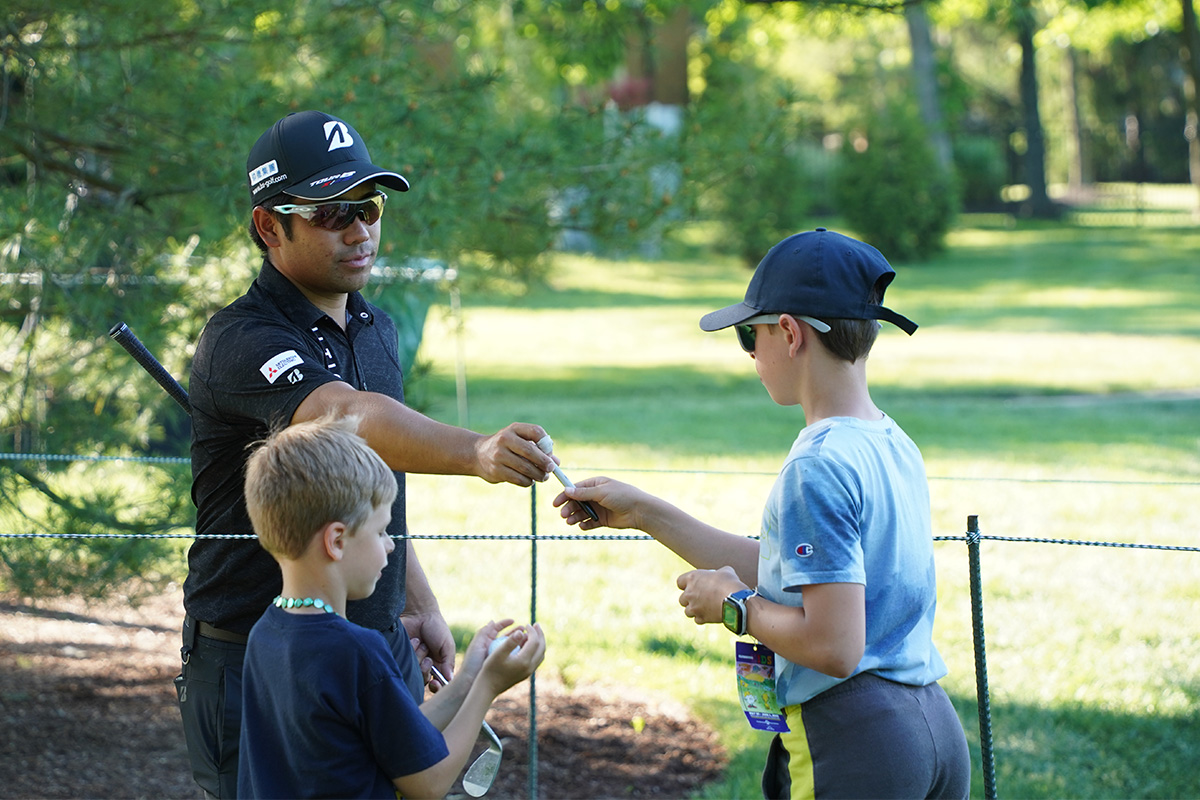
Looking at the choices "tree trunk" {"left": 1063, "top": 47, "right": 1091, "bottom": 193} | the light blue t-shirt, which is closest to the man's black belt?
the light blue t-shirt

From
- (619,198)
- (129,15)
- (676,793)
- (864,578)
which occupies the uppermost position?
(129,15)

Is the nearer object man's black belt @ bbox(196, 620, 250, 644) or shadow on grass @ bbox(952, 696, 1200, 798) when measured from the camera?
man's black belt @ bbox(196, 620, 250, 644)

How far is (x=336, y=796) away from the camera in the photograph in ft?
6.44

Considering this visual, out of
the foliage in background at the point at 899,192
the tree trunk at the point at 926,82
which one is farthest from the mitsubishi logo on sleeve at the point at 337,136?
the tree trunk at the point at 926,82

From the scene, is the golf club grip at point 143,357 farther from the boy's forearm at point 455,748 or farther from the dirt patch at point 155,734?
the dirt patch at point 155,734

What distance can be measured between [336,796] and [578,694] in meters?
3.41

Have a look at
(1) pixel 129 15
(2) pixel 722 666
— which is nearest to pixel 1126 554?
(2) pixel 722 666

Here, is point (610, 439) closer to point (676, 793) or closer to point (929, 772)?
point (676, 793)

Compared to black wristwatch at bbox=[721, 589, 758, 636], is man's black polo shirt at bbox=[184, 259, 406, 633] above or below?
above

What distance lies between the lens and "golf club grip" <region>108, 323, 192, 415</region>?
244 cm

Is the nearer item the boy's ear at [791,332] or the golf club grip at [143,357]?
the boy's ear at [791,332]

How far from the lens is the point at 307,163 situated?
2.60 meters

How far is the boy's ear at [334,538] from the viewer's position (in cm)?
199

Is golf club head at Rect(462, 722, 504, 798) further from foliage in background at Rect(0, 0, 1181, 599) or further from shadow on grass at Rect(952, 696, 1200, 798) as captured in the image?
shadow on grass at Rect(952, 696, 1200, 798)
